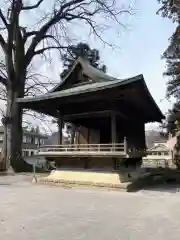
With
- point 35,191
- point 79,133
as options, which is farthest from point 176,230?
point 79,133

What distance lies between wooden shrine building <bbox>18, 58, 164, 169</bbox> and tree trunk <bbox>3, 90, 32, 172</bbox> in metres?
5.59

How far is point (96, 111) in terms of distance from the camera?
Result: 14453mm

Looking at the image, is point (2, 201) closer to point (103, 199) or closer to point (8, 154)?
point (103, 199)

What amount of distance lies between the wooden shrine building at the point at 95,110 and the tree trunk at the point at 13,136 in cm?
559

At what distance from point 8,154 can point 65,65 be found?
1496cm

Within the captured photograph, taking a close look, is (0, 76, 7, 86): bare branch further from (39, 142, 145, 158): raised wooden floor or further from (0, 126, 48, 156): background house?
(0, 126, 48, 156): background house

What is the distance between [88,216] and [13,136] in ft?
48.8

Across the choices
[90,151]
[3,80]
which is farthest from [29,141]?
[90,151]

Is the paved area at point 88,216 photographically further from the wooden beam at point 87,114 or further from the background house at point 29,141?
the background house at point 29,141

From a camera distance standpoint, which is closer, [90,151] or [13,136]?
[90,151]

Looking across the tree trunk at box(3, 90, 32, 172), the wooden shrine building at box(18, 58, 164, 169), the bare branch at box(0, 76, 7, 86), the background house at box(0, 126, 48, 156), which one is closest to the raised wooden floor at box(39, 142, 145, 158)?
the wooden shrine building at box(18, 58, 164, 169)

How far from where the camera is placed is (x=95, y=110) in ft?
47.8

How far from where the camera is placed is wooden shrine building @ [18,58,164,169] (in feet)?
42.2

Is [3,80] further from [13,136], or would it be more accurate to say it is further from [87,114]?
[87,114]
